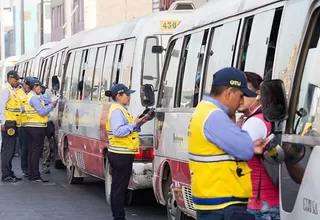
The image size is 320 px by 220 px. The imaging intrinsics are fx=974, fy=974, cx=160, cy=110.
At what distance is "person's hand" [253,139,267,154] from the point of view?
6.27 m

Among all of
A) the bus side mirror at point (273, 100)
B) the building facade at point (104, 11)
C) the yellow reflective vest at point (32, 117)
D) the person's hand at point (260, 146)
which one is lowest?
the yellow reflective vest at point (32, 117)

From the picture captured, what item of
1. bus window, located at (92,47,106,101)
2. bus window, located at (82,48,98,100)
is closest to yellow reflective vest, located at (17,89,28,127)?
bus window, located at (82,48,98,100)

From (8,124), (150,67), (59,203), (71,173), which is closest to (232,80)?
(150,67)

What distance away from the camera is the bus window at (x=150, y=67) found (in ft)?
44.3

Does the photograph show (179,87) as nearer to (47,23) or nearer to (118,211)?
(118,211)

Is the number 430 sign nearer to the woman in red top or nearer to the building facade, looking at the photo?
the woman in red top

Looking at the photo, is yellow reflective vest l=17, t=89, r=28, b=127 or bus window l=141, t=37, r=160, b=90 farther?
yellow reflective vest l=17, t=89, r=28, b=127

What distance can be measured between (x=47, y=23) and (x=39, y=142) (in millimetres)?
77647

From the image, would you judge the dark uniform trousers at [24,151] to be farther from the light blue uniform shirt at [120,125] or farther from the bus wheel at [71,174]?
the light blue uniform shirt at [120,125]

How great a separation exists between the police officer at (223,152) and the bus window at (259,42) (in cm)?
182

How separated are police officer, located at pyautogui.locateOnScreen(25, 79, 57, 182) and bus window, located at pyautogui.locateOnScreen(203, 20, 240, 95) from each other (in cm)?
740

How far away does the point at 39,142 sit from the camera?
1723cm

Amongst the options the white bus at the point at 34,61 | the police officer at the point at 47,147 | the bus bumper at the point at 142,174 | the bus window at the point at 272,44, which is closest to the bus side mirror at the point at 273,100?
the bus window at the point at 272,44

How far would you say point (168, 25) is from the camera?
1390 cm
